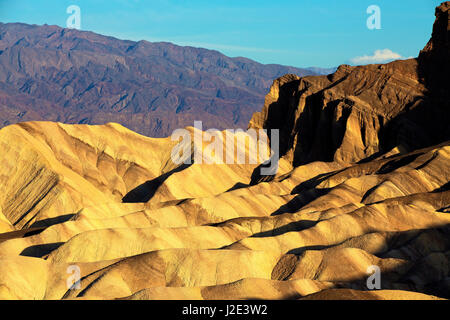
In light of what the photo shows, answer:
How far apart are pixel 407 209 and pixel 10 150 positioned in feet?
167

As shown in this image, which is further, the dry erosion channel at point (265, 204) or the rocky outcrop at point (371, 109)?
the rocky outcrop at point (371, 109)

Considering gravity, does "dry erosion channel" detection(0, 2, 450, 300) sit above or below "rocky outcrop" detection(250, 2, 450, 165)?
below

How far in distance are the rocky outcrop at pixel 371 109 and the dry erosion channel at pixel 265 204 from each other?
0.22 m

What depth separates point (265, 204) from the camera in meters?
79.9

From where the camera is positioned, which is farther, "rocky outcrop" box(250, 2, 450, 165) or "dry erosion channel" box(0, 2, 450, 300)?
"rocky outcrop" box(250, 2, 450, 165)

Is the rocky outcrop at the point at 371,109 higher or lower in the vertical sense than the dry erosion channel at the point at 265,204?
higher

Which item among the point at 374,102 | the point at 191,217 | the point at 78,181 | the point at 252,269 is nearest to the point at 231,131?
the point at 374,102

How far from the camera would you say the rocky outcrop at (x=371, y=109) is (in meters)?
105

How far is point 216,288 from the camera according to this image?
144 feet

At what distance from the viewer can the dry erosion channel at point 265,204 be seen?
49.4 metres

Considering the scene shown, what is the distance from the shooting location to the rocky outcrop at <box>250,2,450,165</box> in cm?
10481

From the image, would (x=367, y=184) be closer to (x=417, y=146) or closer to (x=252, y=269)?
(x=417, y=146)

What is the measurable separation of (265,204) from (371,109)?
114ft

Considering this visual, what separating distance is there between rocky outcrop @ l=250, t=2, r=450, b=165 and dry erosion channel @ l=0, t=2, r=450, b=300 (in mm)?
220
